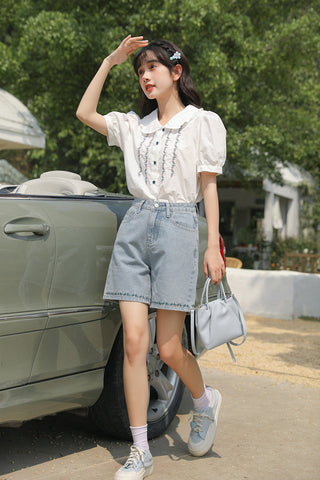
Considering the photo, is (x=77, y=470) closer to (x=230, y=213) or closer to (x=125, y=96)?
(x=125, y=96)

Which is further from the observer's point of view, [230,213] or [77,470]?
[230,213]

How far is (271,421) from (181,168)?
191 cm

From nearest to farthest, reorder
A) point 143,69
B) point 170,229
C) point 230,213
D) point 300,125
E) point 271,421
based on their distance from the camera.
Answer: point 170,229 < point 143,69 < point 271,421 < point 300,125 < point 230,213

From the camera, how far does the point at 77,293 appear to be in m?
3.12

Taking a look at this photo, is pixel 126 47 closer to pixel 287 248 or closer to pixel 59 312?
pixel 59 312

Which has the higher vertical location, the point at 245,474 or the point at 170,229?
the point at 170,229

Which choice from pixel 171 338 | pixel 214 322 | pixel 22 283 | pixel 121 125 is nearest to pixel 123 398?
pixel 171 338

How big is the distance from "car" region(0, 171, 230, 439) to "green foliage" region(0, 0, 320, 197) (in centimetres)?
683

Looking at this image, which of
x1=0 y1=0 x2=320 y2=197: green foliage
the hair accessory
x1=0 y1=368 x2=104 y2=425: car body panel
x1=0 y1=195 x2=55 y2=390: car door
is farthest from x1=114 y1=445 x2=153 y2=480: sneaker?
x1=0 y1=0 x2=320 y2=197: green foliage

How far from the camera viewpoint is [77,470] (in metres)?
3.26

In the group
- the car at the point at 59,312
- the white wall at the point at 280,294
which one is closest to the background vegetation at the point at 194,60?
the white wall at the point at 280,294

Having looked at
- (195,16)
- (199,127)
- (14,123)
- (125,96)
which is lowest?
(199,127)

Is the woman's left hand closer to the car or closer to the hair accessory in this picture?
the car

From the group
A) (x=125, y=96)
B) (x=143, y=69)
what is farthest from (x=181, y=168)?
(x=125, y=96)
